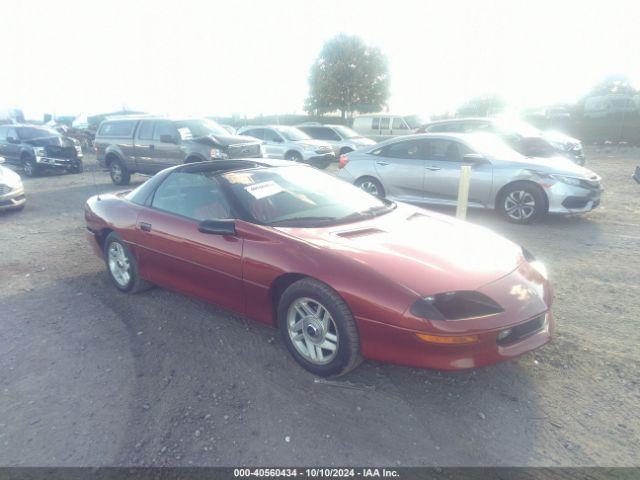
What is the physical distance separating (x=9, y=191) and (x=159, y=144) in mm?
3836

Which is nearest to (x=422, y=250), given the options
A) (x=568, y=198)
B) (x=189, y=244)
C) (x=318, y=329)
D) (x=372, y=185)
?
(x=318, y=329)

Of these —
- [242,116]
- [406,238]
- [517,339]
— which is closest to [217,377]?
[406,238]

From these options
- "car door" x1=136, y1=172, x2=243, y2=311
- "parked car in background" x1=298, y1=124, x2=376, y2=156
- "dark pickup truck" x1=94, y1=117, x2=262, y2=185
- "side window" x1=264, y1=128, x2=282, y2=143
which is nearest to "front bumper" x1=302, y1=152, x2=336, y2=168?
"side window" x1=264, y1=128, x2=282, y2=143

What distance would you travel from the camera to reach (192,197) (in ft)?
13.2

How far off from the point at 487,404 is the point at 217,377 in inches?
70.8

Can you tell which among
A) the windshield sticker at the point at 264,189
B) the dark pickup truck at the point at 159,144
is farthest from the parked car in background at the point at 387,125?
the windshield sticker at the point at 264,189

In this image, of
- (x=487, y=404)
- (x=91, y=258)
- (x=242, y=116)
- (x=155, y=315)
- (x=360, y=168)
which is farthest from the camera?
(x=242, y=116)

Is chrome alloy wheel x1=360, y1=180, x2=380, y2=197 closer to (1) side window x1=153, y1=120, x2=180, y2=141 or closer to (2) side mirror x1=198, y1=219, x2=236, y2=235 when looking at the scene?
(1) side window x1=153, y1=120, x2=180, y2=141

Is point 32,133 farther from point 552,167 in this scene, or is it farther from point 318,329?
point 318,329

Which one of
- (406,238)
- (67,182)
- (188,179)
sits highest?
(188,179)

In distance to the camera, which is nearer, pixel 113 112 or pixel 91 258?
pixel 91 258

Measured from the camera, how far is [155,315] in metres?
4.16

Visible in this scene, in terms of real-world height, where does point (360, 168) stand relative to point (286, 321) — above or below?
above

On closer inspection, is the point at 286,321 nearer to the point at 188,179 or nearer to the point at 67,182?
the point at 188,179
